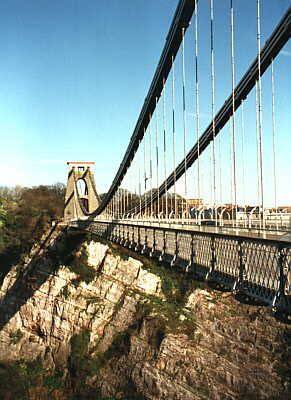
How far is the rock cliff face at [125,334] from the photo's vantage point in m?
20.0

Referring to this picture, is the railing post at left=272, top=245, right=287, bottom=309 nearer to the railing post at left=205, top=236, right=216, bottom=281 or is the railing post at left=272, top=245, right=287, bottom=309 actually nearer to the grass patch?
the railing post at left=205, top=236, right=216, bottom=281

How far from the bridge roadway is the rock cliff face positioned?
9.36m

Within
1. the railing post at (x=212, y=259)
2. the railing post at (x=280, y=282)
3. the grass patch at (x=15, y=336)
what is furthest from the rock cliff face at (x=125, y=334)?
the railing post at (x=280, y=282)

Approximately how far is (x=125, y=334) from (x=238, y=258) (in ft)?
61.2

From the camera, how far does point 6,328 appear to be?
3155 cm

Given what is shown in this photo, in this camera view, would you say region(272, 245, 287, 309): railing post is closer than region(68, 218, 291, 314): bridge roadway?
Yes

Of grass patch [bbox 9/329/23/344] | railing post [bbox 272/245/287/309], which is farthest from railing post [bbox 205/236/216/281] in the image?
grass patch [bbox 9/329/23/344]

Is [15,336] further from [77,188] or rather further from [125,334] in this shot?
[77,188]

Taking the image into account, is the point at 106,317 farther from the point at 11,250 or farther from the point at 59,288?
the point at 11,250

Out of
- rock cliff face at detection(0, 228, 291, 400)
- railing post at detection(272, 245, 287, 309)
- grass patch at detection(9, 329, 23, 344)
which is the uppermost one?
railing post at detection(272, 245, 287, 309)

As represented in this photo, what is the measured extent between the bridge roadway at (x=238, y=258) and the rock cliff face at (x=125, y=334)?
9.36 m

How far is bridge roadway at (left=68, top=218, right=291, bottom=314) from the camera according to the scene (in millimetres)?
6730

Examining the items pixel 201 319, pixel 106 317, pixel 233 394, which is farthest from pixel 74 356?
pixel 233 394

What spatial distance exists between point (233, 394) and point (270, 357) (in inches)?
94.9
